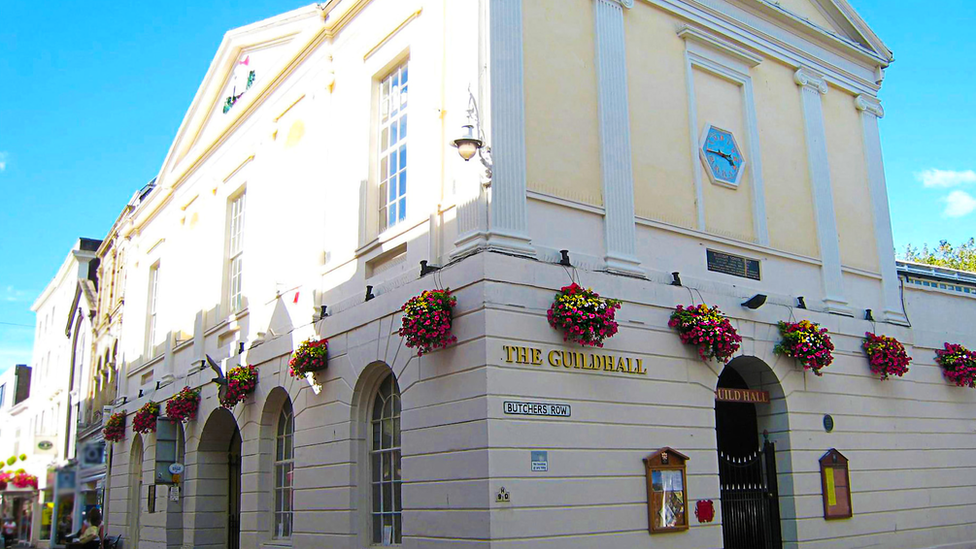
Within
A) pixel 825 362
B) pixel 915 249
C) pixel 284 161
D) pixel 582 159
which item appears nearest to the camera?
pixel 582 159

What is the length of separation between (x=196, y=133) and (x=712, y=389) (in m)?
14.6

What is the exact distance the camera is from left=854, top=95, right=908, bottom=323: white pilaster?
1584 cm

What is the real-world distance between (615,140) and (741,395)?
4170 millimetres

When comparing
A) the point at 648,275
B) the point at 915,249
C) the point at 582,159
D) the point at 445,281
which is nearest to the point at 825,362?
the point at 648,275

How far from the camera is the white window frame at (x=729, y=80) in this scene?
13828mm

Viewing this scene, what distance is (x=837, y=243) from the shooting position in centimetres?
1526

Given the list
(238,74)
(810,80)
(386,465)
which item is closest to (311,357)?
(386,465)

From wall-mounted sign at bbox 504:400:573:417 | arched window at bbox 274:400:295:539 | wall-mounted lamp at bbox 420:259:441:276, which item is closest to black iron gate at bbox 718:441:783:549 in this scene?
wall-mounted sign at bbox 504:400:573:417

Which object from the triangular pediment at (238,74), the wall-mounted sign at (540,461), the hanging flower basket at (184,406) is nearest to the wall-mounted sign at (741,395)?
the wall-mounted sign at (540,461)

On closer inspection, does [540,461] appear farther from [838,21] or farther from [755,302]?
[838,21]

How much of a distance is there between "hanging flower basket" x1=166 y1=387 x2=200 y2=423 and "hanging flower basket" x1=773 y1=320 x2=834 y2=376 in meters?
11.6

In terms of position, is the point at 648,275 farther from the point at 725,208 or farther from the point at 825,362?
the point at 825,362

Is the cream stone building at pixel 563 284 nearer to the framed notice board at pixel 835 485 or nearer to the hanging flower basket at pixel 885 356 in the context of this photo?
the framed notice board at pixel 835 485

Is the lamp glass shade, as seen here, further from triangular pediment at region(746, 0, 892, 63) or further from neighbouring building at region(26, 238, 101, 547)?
neighbouring building at region(26, 238, 101, 547)
